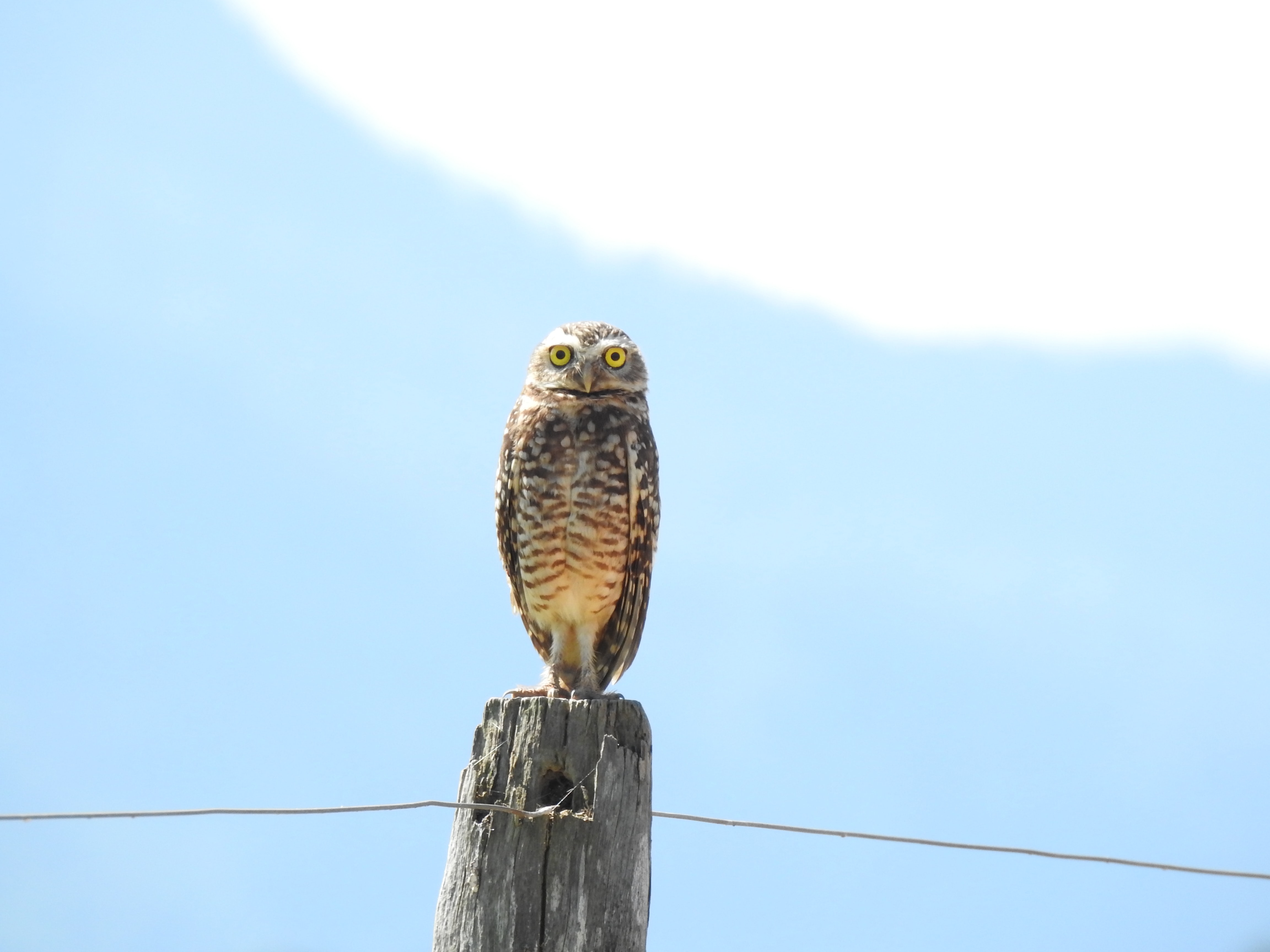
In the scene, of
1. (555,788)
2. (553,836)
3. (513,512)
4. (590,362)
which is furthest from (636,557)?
(553,836)

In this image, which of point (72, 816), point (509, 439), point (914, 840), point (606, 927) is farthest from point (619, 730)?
point (509, 439)

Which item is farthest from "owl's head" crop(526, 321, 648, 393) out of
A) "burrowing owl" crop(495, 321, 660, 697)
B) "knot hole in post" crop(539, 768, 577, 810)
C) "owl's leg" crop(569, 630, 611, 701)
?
"knot hole in post" crop(539, 768, 577, 810)

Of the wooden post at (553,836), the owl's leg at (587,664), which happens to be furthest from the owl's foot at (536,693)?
the wooden post at (553,836)

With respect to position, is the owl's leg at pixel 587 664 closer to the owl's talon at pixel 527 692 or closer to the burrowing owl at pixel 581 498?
the burrowing owl at pixel 581 498

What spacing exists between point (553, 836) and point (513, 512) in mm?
1756

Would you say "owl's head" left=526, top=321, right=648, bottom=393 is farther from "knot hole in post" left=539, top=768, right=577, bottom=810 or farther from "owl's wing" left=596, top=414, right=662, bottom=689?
"knot hole in post" left=539, top=768, right=577, bottom=810

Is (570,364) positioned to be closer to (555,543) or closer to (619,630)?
(555,543)

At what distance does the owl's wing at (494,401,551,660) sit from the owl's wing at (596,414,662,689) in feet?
0.76

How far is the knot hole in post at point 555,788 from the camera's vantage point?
249 centimetres

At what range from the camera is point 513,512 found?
13.3ft

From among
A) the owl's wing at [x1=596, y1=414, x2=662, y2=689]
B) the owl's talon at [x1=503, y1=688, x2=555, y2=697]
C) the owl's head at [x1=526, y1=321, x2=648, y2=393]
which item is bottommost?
the owl's talon at [x1=503, y1=688, x2=555, y2=697]

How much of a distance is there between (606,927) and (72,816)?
1.05 m

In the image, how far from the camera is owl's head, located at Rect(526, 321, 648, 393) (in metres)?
4.01

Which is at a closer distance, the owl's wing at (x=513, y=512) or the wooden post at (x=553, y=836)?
the wooden post at (x=553, y=836)
